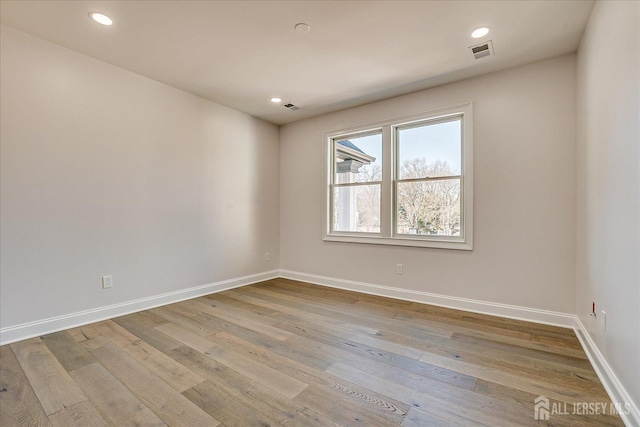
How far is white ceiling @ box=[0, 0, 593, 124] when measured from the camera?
2.19m

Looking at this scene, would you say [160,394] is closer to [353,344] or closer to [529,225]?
[353,344]

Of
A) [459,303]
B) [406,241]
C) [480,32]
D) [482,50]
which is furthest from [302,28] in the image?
[459,303]

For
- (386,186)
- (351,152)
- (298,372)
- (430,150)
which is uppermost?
(351,152)

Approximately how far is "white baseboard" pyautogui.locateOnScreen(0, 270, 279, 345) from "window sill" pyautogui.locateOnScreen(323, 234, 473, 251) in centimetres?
169

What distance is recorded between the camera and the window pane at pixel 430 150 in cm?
345

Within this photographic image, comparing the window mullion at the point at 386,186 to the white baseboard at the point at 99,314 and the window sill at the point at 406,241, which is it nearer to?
the window sill at the point at 406,241

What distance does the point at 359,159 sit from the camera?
4344mm

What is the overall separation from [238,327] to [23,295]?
1832 millimetres

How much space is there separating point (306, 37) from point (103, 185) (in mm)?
2475

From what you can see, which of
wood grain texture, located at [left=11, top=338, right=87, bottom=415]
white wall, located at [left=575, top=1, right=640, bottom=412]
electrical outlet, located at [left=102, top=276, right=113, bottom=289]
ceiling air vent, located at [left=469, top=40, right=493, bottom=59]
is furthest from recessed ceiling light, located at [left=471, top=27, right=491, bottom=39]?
electrical outlet, located at [left=102, top=276, right=113, bottom=289]

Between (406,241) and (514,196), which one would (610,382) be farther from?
(406,241)

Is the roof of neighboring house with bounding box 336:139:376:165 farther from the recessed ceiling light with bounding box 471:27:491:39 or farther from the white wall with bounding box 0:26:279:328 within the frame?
the recessed ceiling light with bounding box 471:27:491:39

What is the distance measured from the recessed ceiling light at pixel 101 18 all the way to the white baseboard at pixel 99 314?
2.60 m

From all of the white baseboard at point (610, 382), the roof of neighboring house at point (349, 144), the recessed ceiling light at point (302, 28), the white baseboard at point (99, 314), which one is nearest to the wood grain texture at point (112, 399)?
the white baseboard at point (99, 314)
